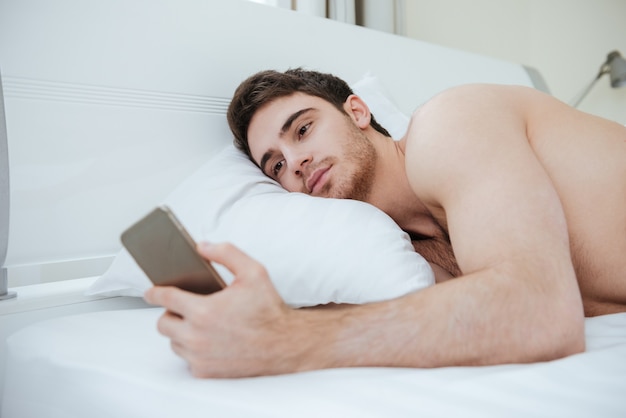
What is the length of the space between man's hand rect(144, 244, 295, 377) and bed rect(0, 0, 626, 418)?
21 millimetres

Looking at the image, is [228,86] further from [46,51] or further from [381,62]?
[381,62]

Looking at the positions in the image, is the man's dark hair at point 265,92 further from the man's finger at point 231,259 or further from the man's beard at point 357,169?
the man's finger at point 231,259

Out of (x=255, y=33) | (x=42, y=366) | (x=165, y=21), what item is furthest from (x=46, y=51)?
(x=42, y=366)

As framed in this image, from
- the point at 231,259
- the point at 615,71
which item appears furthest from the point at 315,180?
the point at 615,71

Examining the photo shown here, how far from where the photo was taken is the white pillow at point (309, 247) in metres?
0.80

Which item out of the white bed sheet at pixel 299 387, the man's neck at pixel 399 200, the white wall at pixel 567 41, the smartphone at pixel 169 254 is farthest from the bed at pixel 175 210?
the white wall at pixel 567 41

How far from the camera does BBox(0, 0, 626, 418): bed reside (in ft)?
1.71

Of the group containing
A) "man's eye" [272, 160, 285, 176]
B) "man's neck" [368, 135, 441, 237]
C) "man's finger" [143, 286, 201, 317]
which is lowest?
"man's neck" [368, 135, 441, 237]

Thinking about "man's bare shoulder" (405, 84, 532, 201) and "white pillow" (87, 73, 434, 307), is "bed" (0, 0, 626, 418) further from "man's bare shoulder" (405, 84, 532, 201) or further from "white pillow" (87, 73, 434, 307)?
"man's bare shoulder" (405, 84, 532, 201)

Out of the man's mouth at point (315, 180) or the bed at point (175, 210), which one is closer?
the bed at point (175, 210)

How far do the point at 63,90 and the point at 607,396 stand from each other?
3.69 ft

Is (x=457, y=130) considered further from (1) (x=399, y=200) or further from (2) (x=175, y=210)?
(2) (x=175, y=210)

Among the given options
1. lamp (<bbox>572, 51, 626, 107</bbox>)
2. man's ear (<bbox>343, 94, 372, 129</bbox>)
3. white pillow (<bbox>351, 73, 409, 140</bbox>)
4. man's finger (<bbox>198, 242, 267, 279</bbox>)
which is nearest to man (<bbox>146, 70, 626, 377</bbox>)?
man's finger (<bbox>198, 242, 267, 279</bbox>)

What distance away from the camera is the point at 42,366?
725 mm
